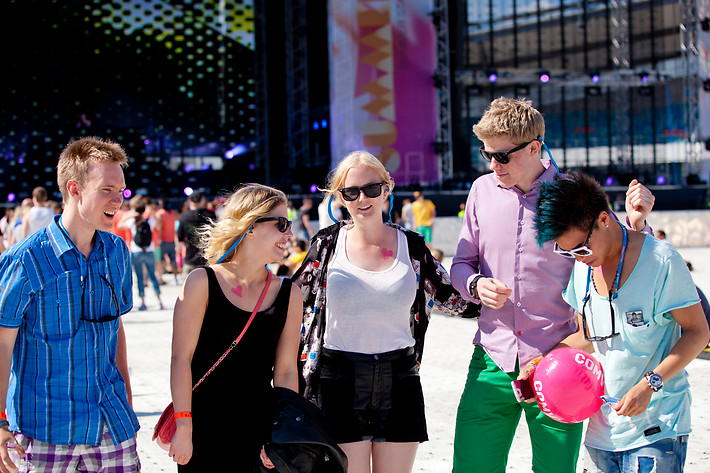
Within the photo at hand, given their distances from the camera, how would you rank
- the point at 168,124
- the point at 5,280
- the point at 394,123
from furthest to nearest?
the point at 168,124, the point at 394,123, the point at 5,280

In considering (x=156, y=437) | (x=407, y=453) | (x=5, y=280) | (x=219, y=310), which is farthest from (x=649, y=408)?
(x=5, y=280)

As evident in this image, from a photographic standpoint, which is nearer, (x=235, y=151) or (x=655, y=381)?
(x=655, y=381)

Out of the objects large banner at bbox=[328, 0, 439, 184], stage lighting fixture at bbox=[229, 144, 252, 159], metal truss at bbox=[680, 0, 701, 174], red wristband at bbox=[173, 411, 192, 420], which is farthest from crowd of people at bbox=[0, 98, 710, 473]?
metal truss at bbox=[680, 0, 701, 174]

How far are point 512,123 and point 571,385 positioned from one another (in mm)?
1065

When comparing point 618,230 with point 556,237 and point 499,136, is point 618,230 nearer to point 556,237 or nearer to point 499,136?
point 556,237

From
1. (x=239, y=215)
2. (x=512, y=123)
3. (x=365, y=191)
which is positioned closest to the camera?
(x=239, y=215)

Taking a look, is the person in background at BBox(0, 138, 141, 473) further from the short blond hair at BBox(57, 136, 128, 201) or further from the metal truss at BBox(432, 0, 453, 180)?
the metal truss at BBox(432, 0, 453, 180)

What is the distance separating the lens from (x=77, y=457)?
8.47 feet

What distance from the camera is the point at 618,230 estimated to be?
2668mm

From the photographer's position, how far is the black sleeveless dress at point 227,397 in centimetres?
263

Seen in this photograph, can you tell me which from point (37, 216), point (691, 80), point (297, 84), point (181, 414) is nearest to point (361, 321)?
point (181, 414)

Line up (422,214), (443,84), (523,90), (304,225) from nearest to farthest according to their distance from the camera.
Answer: (422,214), (304,225), (443,84), (523,90)

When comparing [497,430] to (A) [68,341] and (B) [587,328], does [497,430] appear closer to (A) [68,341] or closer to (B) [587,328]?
(B) [587,328]

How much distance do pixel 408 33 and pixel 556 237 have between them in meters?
20.2
